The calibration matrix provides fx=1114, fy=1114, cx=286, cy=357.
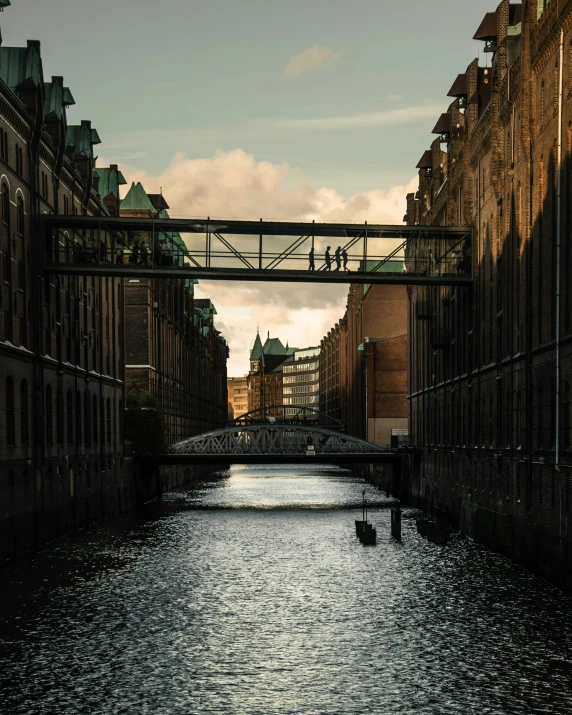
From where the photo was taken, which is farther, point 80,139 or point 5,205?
point 80,139

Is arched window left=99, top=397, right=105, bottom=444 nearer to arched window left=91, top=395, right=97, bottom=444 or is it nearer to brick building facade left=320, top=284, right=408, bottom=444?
arched window left=91, top=395, right=97, bottom=444

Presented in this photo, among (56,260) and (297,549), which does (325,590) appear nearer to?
(297,549)

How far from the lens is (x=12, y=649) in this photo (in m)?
27.5

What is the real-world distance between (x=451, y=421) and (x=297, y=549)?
1858 centimetres

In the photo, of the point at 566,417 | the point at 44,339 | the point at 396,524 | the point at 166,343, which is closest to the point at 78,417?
the point at 44,339

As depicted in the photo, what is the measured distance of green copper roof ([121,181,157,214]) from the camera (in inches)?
3848

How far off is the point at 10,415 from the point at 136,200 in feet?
182

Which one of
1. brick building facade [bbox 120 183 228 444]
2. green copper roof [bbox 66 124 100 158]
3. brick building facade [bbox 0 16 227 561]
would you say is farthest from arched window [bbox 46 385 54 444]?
green copper roof [bbox 66 124 100 158]

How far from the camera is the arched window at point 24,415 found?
47.7 metres

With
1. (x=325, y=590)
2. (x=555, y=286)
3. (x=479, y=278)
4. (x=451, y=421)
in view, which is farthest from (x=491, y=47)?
(x=325, y=590)

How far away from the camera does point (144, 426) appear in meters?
79.9

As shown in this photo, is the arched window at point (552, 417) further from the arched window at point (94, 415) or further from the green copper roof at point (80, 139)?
the green copper roof at point (80, 139)

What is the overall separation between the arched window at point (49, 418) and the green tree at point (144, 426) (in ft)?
85.2

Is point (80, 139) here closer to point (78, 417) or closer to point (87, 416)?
point (87, 416)
